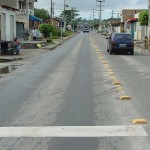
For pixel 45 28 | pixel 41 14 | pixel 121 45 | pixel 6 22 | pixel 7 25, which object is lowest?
pixel 121 45

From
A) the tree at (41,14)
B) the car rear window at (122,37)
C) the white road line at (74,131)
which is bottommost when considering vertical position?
Result: the white road line at (74,131)

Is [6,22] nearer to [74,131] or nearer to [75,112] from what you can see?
[75,112]

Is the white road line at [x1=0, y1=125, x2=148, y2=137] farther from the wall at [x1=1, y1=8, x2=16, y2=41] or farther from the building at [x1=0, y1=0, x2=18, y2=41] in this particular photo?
the wall at [x1=1, y1=8, x2=16, y2=41]

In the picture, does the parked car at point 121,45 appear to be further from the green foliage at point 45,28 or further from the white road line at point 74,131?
the green foliage at point 45,28

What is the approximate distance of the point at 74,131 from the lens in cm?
776

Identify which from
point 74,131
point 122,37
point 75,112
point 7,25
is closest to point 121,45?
point 122,37

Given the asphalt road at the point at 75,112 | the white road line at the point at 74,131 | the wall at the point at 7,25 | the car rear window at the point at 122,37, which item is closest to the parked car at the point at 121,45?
the car rear window at the point at 122,37

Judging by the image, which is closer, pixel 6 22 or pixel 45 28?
pixel 6 22

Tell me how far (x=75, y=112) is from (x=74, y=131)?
70.5 inches

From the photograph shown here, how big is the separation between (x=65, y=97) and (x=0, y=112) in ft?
7.99

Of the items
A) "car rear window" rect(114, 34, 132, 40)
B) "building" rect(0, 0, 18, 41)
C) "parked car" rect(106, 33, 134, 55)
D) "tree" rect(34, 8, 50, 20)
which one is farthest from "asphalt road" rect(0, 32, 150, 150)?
"tree" rect(34, 8, 50, 20)

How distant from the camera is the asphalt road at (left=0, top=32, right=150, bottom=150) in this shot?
7062 mm

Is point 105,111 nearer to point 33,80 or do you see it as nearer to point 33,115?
point 33,115

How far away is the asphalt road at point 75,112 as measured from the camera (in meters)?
7.06
